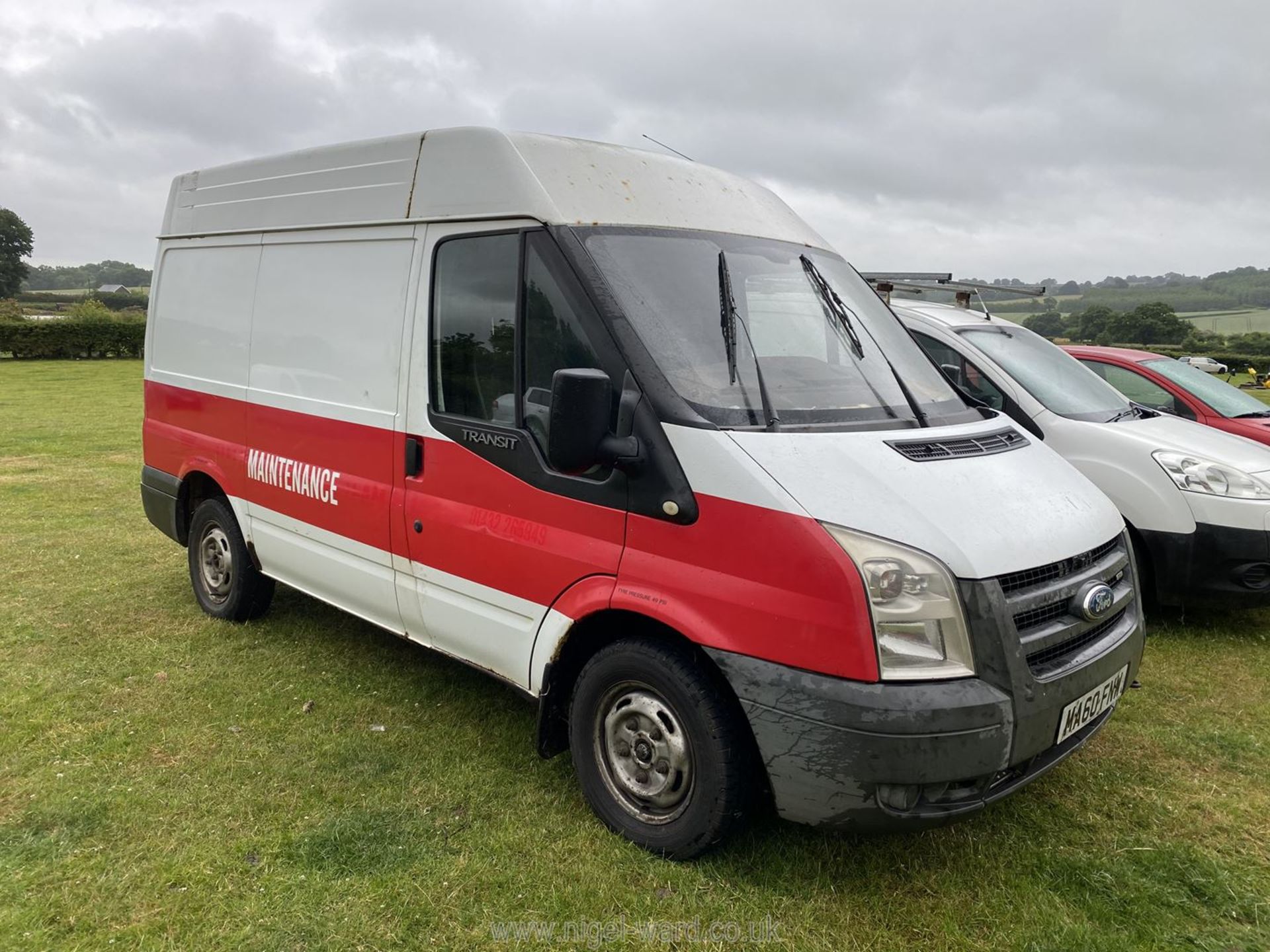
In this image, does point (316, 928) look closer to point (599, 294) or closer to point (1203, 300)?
point (599, 294)

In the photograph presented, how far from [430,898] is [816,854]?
1346 millimetres

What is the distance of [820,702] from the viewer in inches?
106

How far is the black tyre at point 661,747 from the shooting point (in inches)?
116

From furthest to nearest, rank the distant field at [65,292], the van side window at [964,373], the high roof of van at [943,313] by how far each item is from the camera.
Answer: the distant field at [65,292]
the high roof of van at [943,313]
the van side window at [964,373]

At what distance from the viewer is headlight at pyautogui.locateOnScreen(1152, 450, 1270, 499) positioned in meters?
5.32

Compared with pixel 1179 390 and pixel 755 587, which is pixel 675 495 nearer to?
pixel 755 587

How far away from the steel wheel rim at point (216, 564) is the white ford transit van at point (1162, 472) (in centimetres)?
483

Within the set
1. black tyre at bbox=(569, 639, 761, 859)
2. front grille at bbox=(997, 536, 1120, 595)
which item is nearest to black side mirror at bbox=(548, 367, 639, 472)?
black tyre at bbox=(569, 639, 761, 859)

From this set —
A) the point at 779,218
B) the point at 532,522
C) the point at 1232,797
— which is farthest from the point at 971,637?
the point at 779,218

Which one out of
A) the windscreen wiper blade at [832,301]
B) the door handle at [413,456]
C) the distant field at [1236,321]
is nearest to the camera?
the windscreen wiper blade at [832,301]

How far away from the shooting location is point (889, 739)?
8.63ft

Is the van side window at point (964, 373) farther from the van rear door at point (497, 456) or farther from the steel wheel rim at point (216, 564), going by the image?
the steel wheel rim at point (216, 564)

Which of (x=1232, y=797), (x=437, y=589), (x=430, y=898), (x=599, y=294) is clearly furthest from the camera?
(x=437, y=589)

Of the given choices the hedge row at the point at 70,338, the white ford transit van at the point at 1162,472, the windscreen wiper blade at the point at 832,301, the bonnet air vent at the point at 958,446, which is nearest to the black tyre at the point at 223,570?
the windscreen wiper blade at the point at 832,301
